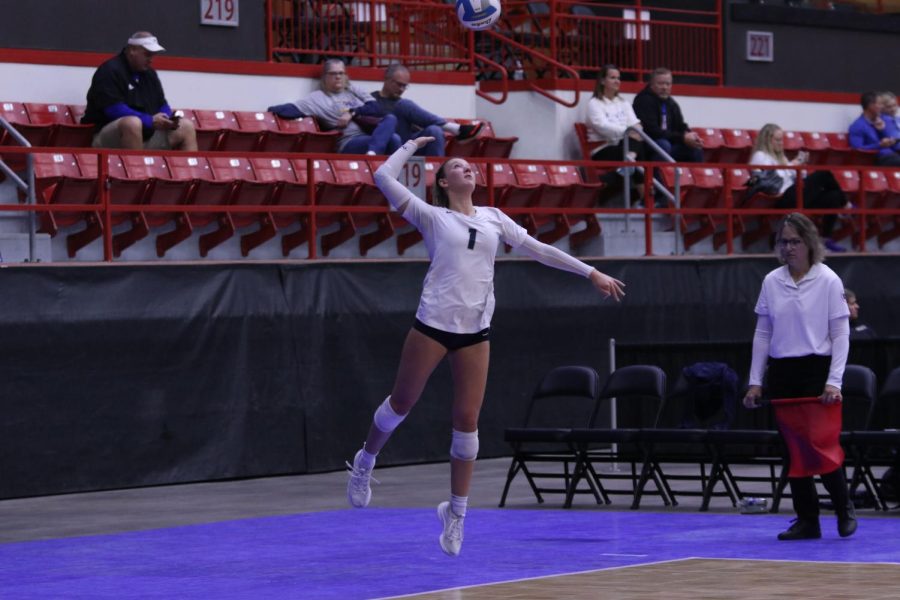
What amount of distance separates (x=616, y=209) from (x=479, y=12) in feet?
9.56

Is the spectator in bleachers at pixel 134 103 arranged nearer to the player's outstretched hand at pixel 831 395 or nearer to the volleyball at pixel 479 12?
the volleyball at pixel 479 12

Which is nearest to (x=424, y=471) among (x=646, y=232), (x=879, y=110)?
(x=646, y=232)

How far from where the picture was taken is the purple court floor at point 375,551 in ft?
30.2

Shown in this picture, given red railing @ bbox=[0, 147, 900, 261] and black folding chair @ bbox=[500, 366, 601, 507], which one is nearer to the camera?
black folding chair @ bbox=[500, 366, 601, 507]

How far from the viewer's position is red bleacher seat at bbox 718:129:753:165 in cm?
2258

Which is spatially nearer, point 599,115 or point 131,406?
point 131,406

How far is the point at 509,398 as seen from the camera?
17141 mm

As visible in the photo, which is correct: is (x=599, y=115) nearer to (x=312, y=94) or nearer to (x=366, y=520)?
(x=312, y=94)

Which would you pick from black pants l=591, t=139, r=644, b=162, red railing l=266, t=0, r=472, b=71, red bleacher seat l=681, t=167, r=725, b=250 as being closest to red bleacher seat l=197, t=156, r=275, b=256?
red railing l=266, t=0, r=472, b=71

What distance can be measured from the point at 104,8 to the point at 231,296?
4944 mm

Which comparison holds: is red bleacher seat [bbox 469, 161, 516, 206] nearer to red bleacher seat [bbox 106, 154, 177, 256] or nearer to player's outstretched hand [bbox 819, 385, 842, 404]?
red bleacher seat [bbox 106, 154, 177, 256]

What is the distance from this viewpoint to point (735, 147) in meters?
22.7

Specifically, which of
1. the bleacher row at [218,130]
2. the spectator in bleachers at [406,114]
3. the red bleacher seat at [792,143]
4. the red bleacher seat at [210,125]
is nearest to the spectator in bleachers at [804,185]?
the red bleacher seat at [792,143]

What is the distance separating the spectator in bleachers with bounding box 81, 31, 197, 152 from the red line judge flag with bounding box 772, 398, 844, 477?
7240mm
